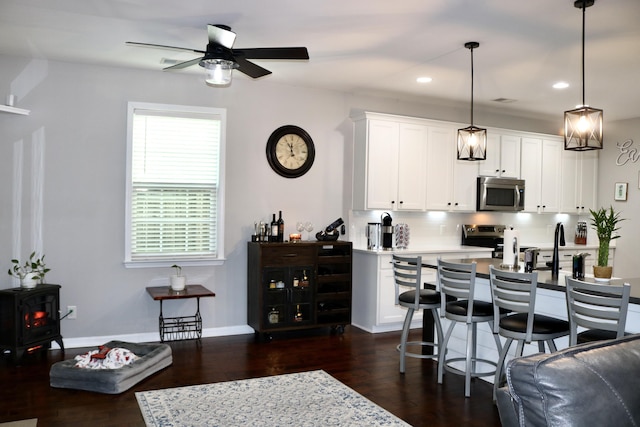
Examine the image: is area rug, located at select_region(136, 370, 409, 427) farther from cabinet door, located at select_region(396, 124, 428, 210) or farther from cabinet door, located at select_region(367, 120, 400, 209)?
cabinet door, located at select_region(396, 124, 428, 210)

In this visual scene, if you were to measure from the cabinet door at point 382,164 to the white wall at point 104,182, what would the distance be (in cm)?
66

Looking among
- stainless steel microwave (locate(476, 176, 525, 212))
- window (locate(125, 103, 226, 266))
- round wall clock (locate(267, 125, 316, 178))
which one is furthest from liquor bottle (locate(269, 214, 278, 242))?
stainless steel microwave (locate(476, 176, 525, 212))

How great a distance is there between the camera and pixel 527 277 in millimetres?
3340

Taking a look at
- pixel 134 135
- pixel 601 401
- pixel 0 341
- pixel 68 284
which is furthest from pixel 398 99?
pixel 601 401

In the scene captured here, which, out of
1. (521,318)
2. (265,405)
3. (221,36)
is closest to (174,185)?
(221,36)

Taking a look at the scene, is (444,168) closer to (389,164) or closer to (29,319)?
(389,164)

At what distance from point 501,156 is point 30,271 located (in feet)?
18.3

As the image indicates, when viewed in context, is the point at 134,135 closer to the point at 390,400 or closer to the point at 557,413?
the point at 390,400

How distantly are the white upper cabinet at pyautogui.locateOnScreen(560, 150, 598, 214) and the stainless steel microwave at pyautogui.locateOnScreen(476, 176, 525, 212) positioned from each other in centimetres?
93

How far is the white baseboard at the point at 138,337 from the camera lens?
4.95 meters

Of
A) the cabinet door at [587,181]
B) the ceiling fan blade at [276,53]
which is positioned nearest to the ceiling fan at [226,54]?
the ceiling fan blade at [276,53]

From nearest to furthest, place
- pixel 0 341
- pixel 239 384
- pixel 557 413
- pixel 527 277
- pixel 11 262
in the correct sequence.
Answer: pixel 557 413 < pixel 527 277 < pixel 239 384 < pixel 0 341 < pixel 11 262

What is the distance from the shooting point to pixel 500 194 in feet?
22.3

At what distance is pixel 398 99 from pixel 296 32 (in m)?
2.61
